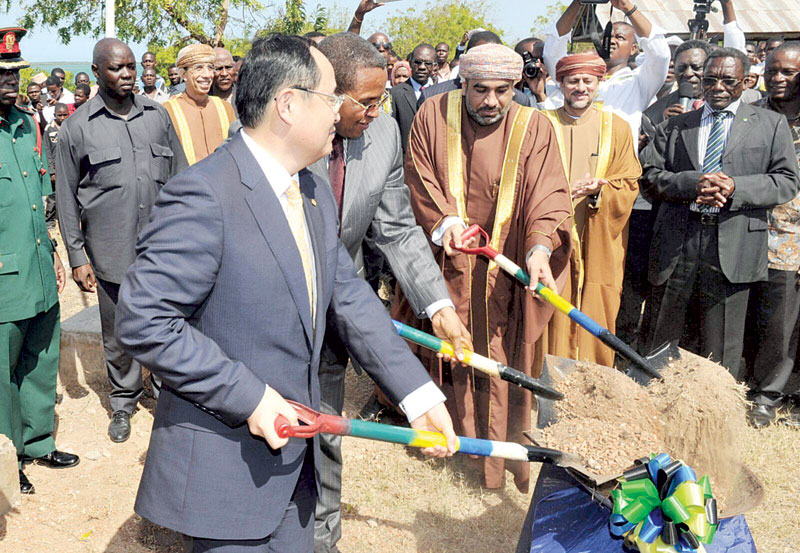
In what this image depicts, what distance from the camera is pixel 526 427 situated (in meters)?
3.95

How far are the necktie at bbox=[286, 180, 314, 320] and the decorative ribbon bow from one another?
3.44 ft

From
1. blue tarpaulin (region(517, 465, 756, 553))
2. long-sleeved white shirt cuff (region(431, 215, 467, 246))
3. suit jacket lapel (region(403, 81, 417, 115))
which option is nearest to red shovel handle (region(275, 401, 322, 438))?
blue tarpaulin (region(517, 465, 756, 553))

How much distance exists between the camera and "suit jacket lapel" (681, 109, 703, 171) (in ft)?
15.2

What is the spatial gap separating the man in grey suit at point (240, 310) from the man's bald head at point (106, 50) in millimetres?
2794

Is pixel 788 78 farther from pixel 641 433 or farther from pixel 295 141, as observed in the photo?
pixel 295 141

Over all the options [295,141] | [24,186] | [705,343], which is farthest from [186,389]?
[705,343]

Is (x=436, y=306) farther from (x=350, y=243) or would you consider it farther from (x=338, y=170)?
(x=338, y=170)

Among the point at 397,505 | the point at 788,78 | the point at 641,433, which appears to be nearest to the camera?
the point at 641,433

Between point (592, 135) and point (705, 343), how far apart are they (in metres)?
1.58

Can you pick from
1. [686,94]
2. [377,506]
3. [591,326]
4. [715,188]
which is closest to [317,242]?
[591,326]

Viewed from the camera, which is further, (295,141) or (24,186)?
(24,186)

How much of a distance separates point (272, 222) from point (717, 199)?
134 inches

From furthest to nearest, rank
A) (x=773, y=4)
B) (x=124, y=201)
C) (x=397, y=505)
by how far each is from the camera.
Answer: (x=773, y=4)
(x=124, y=201)
(x=397, y=505)

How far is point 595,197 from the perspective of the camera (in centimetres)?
448
